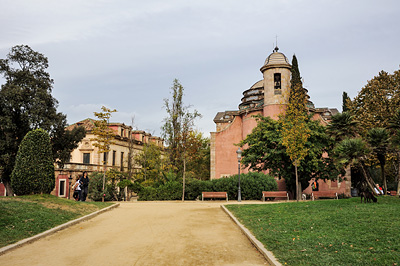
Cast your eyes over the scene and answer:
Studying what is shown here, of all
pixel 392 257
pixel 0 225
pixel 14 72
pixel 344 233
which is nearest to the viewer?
pixel 392 257

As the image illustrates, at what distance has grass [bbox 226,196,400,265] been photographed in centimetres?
585

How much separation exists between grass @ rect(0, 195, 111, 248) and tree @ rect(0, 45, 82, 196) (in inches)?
476

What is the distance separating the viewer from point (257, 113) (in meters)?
34.6

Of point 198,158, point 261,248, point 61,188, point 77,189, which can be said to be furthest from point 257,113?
point 261,248

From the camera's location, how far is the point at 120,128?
48594 mm

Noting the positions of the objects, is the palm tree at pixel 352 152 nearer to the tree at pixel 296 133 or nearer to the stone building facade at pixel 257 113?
the tree at pixel 296 133

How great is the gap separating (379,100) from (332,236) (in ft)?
65.7

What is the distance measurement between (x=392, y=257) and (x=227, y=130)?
3190 cm

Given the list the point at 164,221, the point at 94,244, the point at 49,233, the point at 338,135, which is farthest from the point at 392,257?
the point at 338,135

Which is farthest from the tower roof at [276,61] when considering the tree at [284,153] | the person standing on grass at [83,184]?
the person standing on grass at [83,184]

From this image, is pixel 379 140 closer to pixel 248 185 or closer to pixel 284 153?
pixel 284 153

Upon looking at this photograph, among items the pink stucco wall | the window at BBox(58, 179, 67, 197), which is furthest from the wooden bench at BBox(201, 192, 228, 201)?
the window at BBox(58, 179, 67, 197)

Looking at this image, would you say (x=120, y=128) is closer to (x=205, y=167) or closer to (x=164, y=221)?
(x=205, y=167)

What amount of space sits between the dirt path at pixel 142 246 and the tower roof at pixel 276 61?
24.2 m
